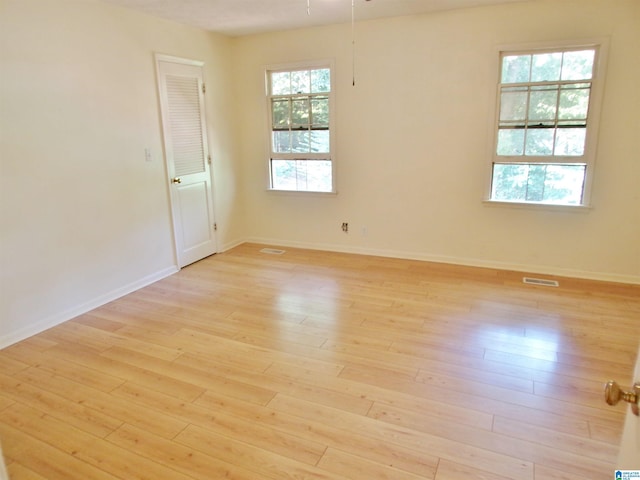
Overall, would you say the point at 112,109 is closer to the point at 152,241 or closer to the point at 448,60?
the point at 152,241

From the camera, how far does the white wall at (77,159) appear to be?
309cm

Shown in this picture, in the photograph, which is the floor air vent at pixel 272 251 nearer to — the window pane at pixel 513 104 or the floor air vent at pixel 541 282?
the floor air vent at pixel 541 282

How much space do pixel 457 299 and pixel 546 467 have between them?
194 cm

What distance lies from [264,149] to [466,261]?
2.78m

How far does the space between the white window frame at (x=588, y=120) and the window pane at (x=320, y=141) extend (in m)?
1.80

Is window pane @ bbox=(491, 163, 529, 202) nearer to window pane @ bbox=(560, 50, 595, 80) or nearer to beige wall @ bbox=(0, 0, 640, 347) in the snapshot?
beige wall @ bbox=(0, 0, 640, 347)

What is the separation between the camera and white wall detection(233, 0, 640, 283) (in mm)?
3840

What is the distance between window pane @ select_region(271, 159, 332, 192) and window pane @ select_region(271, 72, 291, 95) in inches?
32.5

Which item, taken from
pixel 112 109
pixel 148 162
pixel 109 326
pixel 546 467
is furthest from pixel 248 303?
pixel 546 467

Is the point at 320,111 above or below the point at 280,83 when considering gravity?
below

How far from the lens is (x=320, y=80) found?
4.91 m

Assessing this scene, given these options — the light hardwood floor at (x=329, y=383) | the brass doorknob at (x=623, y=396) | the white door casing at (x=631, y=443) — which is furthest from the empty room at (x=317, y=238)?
the brass doorknob at (x=623, y=396)

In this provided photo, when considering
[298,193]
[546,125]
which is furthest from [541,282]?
[298,193]

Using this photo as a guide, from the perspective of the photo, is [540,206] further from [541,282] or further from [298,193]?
[298,193]
